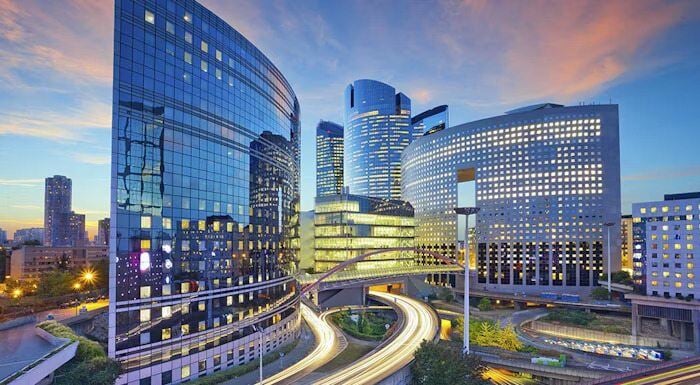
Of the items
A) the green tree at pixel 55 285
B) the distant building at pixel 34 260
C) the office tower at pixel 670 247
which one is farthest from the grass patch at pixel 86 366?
the office tower at pixel 670 247

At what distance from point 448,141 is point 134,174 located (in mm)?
139392

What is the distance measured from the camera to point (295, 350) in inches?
2356

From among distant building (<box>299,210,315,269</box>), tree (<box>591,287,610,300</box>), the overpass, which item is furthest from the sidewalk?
tree (<box>591,287,610,300</box>)

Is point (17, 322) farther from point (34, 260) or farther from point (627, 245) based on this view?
point (627, 245)

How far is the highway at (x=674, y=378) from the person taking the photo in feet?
163

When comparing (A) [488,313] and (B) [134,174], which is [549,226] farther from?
(B) [134,174]

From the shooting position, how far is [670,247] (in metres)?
84.5

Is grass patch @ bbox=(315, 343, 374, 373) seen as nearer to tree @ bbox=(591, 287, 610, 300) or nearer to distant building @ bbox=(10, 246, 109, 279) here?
tree @ bbox=(591, 287, 610, 300)

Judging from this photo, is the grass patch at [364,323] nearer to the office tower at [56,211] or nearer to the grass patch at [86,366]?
the grass patch at [86,366]

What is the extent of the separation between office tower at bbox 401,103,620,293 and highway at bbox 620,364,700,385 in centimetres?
8107

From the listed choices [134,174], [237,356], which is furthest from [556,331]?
[134,174]

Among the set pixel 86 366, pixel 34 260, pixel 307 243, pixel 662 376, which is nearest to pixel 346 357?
pixel 86 366

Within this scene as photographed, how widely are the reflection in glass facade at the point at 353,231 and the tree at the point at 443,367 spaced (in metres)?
68.1

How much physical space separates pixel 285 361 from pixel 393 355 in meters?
14.9
